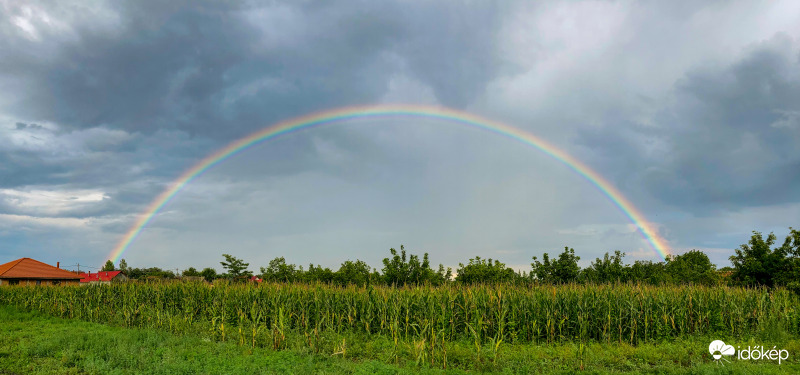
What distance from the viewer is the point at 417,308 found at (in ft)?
50.1

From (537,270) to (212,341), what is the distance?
70.7ft

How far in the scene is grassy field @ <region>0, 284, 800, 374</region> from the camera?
1026 centimetres

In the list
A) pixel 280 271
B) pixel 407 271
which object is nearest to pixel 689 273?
pixel 407 271

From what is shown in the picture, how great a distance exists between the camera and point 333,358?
10.7m

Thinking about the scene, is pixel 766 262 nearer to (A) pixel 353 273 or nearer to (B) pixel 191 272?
(A) pixel 353 273

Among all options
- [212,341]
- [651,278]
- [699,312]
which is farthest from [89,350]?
[651,278]

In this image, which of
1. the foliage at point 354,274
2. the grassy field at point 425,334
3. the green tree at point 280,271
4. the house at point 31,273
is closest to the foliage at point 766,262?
the grassy field at point 425,334

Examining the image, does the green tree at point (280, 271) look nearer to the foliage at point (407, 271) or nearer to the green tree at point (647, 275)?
the foliage at point (407, 271)

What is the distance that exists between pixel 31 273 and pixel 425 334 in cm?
6141

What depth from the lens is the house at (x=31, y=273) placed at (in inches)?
1996

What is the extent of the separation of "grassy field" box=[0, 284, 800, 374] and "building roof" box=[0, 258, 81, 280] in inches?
1647

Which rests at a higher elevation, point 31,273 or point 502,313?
point 502,313

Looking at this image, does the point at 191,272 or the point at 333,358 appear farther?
the point at 191,272

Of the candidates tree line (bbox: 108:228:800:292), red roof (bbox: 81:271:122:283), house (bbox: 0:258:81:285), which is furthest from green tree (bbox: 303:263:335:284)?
red roof (bbox: 81:271:122:283)
